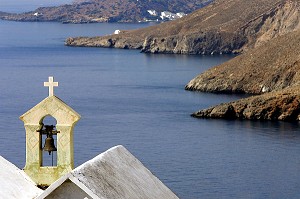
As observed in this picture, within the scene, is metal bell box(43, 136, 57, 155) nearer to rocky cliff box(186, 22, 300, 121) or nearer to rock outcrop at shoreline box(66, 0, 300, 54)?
rocky cliff box(186, 22, 300, 121)

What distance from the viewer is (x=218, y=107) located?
5694cm

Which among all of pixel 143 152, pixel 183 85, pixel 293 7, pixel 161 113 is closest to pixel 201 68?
pixel 183 85

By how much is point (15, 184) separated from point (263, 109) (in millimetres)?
48728

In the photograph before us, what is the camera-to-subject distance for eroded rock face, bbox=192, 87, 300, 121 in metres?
55.2

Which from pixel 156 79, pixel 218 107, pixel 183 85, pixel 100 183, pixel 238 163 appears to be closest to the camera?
pixel 100 183

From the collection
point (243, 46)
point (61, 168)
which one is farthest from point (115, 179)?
point (243, 46)

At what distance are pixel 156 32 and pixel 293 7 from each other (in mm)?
21615

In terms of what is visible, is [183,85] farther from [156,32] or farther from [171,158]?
[156,32]

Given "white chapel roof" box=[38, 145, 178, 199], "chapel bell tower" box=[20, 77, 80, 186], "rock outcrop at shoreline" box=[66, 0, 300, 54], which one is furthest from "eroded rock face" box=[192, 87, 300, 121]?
"rock outcrop at shoreline" box=[66, 0, 300, 54]

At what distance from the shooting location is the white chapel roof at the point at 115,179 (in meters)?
6.63

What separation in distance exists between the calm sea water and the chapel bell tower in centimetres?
2551

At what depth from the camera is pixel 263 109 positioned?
55.8m

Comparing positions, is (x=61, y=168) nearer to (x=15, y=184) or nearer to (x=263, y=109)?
(x=15, y=184)

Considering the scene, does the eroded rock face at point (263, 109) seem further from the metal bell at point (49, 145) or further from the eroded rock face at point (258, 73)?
the metal bell at point (49, 145)
